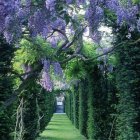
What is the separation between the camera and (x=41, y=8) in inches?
191

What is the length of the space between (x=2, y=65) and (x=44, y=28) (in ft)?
7.67

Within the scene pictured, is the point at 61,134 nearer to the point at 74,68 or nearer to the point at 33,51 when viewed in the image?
the point at 74,68

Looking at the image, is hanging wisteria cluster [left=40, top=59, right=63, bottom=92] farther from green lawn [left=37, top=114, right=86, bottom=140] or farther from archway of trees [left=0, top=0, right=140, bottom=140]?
green lawn [left=37, top=114, right=86, bottom=140]

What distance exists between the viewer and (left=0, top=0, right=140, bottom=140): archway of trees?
5.21 meters

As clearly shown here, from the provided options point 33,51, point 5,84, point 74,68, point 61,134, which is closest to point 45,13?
point 5,84

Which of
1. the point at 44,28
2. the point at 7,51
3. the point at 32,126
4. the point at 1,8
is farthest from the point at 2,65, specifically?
the point at 32,126

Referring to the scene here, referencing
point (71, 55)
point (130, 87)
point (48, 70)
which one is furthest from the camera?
point (130, 87)

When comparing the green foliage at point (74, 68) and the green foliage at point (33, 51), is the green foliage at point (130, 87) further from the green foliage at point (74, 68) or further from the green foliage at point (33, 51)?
the green foliage at point (74, 68)

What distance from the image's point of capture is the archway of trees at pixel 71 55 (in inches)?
205

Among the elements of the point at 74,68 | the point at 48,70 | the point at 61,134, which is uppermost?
the point at 74,68

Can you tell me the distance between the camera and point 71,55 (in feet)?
26.7

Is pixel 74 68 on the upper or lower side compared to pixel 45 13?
upper

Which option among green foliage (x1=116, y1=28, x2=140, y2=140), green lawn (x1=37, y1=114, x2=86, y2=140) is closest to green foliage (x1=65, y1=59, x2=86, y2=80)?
green foliage (x1=116, y1=28, x2=140, y2=140)

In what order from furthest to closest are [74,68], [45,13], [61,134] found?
[61,134] < [74,68] < [45,13]
